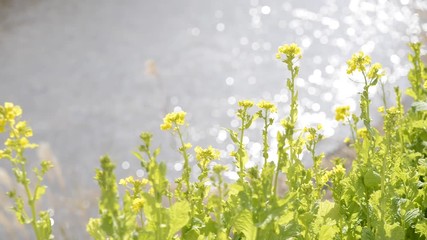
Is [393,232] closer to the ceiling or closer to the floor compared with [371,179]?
closer to the floor

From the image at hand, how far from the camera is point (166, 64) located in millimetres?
5551

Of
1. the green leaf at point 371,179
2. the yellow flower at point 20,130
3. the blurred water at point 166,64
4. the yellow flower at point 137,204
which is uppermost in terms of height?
the blurred water at point 166,64

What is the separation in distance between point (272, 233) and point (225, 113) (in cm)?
361

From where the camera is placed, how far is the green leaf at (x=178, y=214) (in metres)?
1.08

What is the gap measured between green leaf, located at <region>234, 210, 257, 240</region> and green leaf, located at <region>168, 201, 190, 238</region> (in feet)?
0.27

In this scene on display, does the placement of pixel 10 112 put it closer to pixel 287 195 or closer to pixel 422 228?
pixel 287 195

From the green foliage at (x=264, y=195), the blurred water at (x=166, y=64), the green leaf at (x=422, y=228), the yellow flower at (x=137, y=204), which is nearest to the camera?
the green foliage at (x=264, y=195)

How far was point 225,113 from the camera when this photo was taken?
476 cm

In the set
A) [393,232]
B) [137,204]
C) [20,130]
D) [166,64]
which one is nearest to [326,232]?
[393,232]

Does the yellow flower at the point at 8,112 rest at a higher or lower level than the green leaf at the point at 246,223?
higher

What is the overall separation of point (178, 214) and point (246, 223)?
0.36 feet

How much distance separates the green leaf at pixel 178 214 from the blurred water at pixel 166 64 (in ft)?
8.34

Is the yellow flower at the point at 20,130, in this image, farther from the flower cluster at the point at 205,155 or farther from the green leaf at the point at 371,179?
the green leaf at the point at 371,179

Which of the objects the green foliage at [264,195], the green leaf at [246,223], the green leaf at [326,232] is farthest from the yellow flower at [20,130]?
the green leaf at [326,232]
